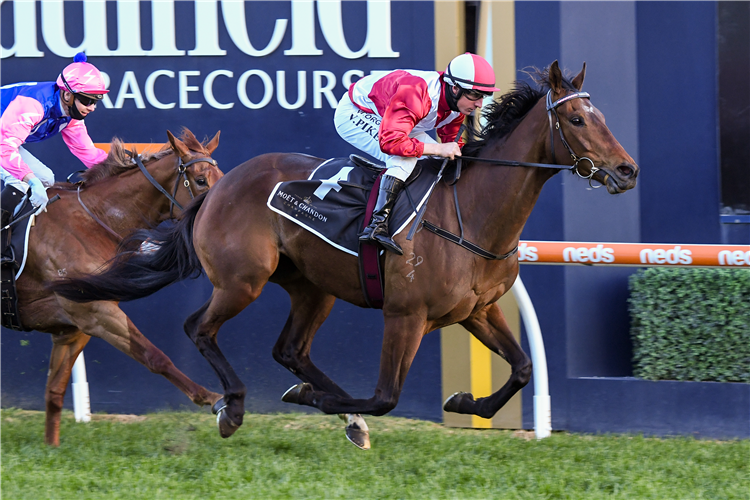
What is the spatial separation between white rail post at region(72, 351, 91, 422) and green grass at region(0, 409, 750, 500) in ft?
0.82

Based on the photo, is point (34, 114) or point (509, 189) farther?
point (34, 114)

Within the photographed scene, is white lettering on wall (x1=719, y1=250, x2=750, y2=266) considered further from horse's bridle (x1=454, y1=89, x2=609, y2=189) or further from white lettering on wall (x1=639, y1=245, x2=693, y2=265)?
horse's bridle (x1=454, y1=89, x2=609, y2=189)

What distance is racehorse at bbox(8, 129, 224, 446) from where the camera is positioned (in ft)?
14.8

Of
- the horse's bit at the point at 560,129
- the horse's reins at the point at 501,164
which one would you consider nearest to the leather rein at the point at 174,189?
the horse's reins at the point at 501,164

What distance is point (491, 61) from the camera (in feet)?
17.4

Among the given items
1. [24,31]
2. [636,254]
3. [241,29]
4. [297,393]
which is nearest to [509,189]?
[636,254]

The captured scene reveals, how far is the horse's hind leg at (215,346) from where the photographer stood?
13.9 feet

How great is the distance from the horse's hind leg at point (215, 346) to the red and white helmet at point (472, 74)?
1483mm

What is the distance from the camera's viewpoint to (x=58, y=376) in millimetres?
4820

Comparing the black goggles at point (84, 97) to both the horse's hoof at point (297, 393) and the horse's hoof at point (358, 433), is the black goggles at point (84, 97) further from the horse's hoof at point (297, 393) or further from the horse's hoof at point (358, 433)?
the horse's hoof at point (358, 433)

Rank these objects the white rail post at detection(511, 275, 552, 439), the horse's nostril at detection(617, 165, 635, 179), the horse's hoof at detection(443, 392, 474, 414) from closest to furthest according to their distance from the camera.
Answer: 1. the horse's nostril at detection(617, 165, 635, 179)
2. the horse's hoof at detection(443, 392, 474, 414)
3. the white rail post at detection(511, 275, 552, 439)

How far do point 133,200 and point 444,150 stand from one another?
195 centimetres

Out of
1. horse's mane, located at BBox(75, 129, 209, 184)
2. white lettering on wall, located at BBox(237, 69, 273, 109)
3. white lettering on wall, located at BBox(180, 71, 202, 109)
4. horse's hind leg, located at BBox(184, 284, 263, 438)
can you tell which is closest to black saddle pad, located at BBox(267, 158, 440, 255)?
horse's hind leg, located at BBox(184, 284, 263, 438)

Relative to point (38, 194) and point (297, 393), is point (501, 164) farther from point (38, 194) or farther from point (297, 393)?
point (38, 194)
